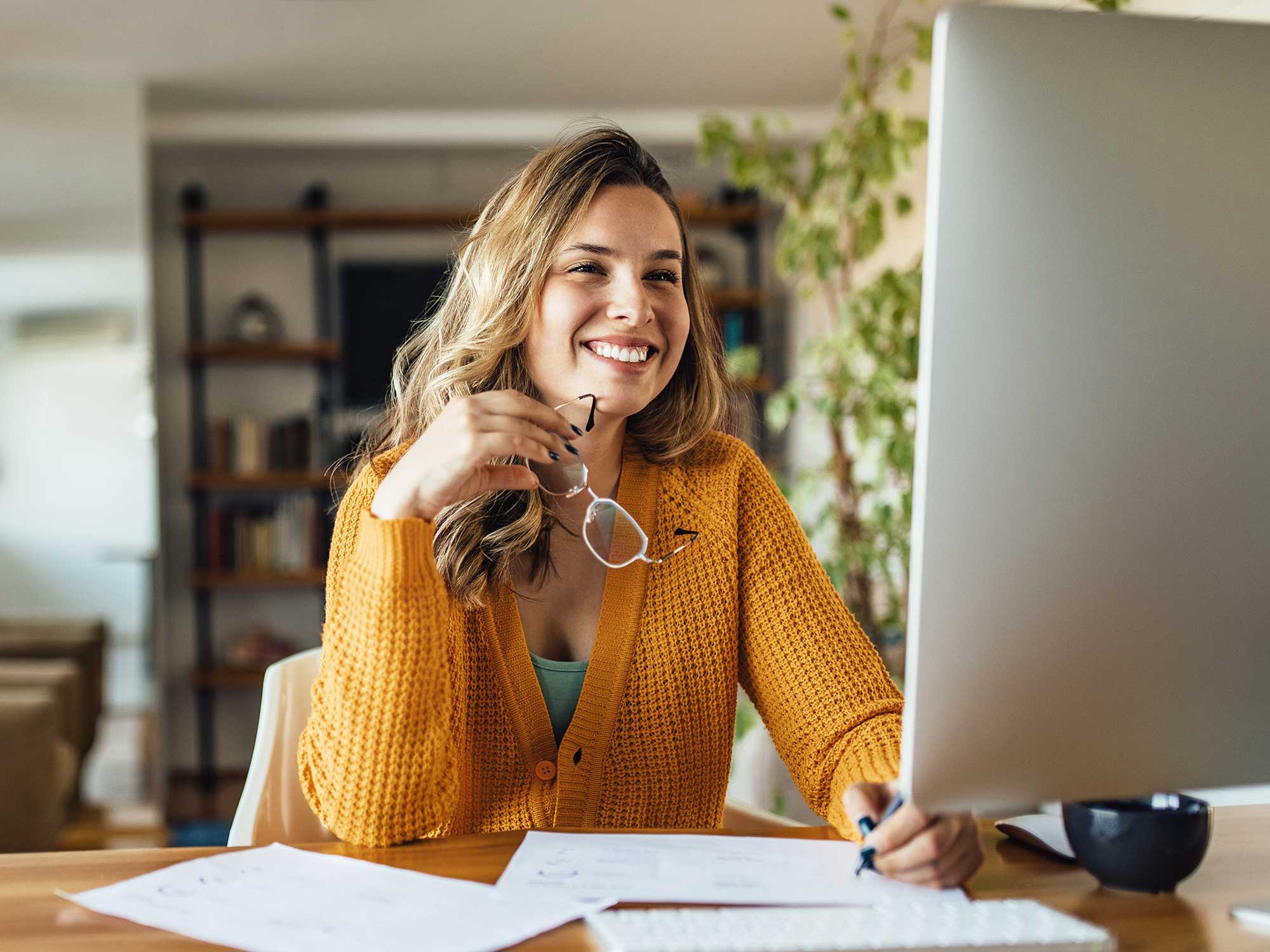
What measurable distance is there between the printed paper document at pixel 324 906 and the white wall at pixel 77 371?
12.6ft

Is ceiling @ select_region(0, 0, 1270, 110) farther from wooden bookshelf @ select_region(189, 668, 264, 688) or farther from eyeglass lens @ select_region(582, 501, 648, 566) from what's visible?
eyeglass lens @ select_region(582, 501, 648, 566)

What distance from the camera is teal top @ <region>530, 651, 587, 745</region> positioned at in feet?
4.22

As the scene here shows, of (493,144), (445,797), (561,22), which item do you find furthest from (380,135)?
(445,797)

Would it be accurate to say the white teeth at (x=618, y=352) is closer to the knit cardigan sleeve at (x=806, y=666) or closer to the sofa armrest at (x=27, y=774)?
the knit cardigan sleeve at (x=806, y=666)

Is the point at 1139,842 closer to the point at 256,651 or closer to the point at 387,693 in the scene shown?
the point at 387,693

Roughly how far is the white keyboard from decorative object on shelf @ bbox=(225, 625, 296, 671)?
14.6ft

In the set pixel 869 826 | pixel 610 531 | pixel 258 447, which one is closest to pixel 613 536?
pixel 610 531

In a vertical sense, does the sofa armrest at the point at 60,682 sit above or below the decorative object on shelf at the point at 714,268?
below

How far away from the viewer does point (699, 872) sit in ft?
2.75

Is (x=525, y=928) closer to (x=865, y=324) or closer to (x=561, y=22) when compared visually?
(x=865, y=324)

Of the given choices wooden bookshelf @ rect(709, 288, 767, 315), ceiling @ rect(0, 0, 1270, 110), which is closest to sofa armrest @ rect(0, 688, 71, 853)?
ceiling @ rect(0, 0, 1270, 110)

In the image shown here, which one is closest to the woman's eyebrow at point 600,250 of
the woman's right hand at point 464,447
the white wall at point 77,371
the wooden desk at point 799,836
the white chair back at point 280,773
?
the woman's right hand at point 464,447

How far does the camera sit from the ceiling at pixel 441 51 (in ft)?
12.2

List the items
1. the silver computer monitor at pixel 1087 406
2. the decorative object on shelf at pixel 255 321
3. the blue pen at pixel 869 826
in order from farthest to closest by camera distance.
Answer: the decorative object on shelf at pixel 255 321 < the blue pen at pixel 869 826 < the silver computer monitor at pixel 1087 406
